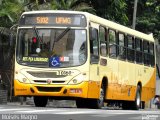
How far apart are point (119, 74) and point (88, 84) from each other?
3.84 metres

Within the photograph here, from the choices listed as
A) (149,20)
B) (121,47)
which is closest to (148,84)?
(121,47)

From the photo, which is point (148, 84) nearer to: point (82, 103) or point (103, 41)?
point (82, 103)

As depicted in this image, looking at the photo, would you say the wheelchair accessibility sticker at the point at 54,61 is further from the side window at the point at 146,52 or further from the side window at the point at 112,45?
the side window at the point at 146,52

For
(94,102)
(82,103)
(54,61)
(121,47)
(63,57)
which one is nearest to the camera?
(63,57)

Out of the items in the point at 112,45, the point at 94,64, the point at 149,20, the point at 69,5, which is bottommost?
the point at 94,64

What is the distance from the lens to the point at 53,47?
22.7m

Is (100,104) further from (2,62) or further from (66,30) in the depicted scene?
(2,62)

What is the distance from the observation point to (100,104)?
24.1m

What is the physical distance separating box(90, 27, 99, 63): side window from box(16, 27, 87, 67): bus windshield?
0.36 meters

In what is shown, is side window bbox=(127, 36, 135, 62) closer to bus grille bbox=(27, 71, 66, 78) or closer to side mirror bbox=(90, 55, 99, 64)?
side mirror bbox=(90, 55, 99, 64)

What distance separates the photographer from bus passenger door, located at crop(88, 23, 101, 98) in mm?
22844

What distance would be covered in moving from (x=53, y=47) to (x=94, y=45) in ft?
4.84

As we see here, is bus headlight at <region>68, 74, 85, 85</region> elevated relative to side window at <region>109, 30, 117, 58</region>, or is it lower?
lower

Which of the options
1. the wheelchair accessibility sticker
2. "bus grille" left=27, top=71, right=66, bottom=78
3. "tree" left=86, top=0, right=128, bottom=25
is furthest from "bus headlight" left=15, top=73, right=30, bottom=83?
"tree" left=86, top=0, right=128, bottom=25
